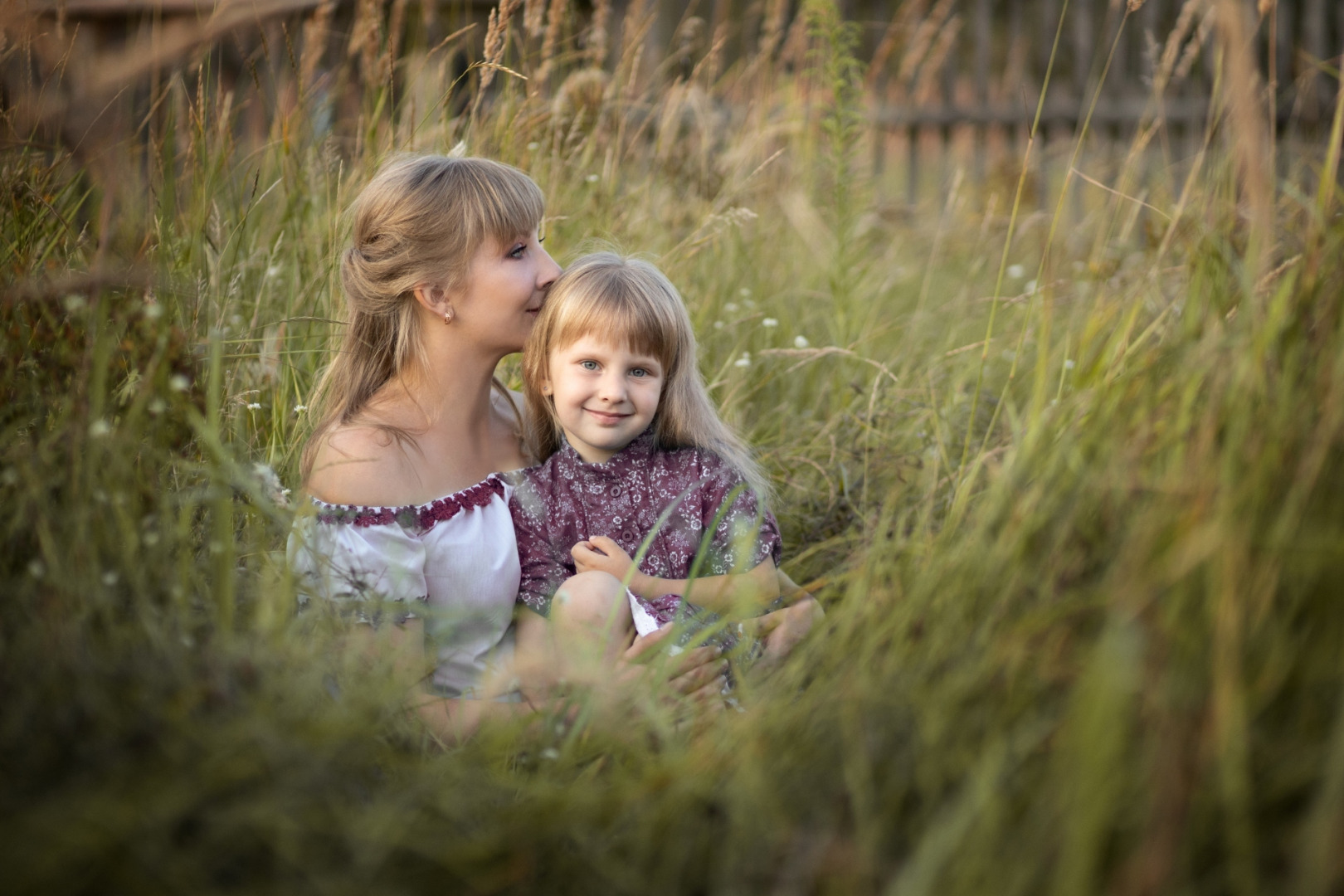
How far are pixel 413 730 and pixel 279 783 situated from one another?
1.49 feet

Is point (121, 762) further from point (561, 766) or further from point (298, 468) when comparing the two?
point (298, 468)

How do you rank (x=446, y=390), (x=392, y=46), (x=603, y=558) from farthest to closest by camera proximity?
1. (x=392, y=46)
2. (x=446, y=390)
3. (x=603, y=558)

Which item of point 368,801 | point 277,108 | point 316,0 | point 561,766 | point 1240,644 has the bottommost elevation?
point 561,766

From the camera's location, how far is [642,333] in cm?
205

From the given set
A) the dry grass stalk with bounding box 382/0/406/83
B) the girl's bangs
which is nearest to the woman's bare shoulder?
the girl's bangs

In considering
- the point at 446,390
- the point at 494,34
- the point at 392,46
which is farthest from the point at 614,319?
the point at 392,46

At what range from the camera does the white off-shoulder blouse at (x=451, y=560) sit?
1.88m

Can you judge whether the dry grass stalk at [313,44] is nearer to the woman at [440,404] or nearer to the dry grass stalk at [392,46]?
the dry grass stalk at [392,46]

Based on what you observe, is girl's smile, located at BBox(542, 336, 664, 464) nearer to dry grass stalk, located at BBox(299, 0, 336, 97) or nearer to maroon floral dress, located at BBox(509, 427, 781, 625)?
maroon floral dress, located at BBox(509, 427, 781, 625)

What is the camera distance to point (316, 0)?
199 centimetres

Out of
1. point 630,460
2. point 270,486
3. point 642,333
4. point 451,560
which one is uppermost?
point 642,333

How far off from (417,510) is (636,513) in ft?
1.43

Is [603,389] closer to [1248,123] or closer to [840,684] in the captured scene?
[840,684]

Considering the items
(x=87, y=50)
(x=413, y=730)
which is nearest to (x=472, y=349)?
(x=413, y=730)
